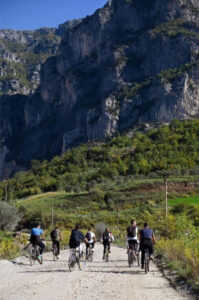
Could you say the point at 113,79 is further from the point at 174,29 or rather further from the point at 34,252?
the point at 34,252

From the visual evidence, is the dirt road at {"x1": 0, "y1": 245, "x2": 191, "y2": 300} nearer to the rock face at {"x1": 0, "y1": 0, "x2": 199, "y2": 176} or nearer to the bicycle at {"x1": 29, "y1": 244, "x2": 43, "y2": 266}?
the bicycle at {"x1": 29, "y1": 244, "x2": 43, "y2": 266}

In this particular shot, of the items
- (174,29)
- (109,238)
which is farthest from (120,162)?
(174,29)

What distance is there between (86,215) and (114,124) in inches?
3447

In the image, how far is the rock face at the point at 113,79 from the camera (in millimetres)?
139375

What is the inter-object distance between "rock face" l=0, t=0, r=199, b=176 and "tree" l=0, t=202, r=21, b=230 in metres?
91.2

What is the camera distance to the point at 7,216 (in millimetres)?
47188

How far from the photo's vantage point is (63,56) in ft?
597

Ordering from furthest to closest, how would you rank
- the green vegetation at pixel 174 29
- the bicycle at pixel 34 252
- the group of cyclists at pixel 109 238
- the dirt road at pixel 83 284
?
the green vegetation at pixel 174 29, the bicycle at pixel 34 252, the group of cyclists at pixel 109 238, the dirt road at pixel 83 284

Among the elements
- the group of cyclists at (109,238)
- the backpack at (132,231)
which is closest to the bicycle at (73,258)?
the group of cyclists at (109,238)

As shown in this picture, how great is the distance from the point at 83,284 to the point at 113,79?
14527 centimetres

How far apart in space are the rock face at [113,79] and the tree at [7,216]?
91204mm

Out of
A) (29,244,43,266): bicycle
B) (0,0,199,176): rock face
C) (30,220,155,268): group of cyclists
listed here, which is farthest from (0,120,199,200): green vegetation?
(29,244,43,266): bicycle

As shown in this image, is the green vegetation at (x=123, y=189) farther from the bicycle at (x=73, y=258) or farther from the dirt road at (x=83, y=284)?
the bicycle at (x=73, y=258)

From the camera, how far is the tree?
46.8 m
